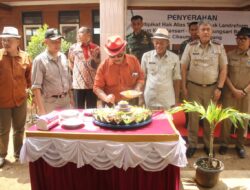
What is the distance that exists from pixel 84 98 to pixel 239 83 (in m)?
2.34

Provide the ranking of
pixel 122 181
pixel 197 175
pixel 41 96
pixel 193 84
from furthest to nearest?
pixel 193 84, pixel 41 96, pixel 197 175, pixel 122 181

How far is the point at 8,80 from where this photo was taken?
12.8ft

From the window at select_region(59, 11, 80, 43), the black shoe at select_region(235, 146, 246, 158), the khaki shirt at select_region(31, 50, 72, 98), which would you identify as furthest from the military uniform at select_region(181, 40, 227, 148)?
the window at select_region(59, 11, 80, 43)

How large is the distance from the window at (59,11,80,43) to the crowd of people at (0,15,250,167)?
5453 millimetres

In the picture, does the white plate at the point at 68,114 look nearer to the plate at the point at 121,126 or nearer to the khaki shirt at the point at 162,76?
the plate at the point at 121,126

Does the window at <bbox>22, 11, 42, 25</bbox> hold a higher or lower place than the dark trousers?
higher

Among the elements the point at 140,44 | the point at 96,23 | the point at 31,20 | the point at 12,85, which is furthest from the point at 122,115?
the point at 31,20

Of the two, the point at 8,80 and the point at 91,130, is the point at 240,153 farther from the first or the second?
the point at 8,80

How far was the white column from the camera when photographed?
4609mm

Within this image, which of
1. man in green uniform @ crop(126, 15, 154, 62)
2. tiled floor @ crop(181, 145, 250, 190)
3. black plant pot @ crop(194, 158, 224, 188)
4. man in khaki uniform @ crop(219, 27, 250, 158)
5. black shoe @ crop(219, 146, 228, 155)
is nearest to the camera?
black plant pot @ crop(194, 158, 224, 188)

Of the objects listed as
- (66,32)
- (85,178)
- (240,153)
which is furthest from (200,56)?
(66,32)

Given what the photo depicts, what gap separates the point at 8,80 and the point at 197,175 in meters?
2.68

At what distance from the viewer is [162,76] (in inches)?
155

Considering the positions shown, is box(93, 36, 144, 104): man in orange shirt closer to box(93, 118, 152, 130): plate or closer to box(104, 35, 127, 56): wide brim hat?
box(104, 35, 127, 56): wide brim hat
